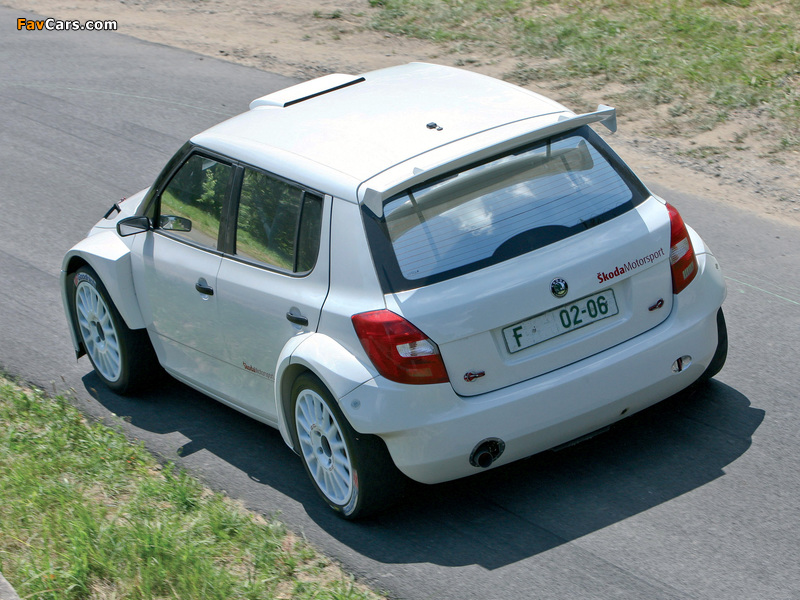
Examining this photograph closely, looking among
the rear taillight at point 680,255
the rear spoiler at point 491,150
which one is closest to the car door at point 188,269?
the rear spoiler at point 491,150

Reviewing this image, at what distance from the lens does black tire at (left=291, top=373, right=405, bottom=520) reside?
5000 millimetres

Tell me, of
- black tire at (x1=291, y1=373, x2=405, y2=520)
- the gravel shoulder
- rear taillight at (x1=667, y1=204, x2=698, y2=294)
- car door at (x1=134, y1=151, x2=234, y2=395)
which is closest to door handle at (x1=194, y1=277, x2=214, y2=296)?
car door at (x1=134, y1=151, x2=234, y2=395)

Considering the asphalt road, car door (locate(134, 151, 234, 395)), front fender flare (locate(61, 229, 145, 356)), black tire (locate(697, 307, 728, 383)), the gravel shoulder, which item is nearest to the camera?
the asphalt road

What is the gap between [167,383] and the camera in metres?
7.10

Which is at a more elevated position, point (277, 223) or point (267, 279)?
point (277, 223)

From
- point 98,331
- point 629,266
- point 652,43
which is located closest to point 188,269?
point 98,331

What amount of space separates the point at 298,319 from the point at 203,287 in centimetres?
86

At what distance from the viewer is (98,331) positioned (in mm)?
7004

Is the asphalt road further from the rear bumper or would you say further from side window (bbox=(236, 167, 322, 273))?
side window (bbox=(236, 167, 322, 273))

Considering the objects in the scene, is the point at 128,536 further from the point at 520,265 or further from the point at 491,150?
the point at 491,150

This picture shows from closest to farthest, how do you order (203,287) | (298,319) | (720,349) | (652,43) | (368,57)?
(298,319), (720,349), (203,287), (652,43), (368,57)

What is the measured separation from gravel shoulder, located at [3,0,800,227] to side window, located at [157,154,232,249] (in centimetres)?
485

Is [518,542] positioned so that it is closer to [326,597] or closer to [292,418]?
[326,597]

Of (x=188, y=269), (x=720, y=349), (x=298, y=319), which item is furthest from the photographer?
(x=188, y=269)
